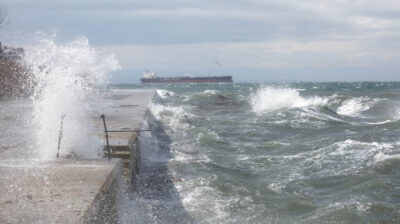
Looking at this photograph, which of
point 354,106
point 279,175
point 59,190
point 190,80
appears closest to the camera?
point 59,190

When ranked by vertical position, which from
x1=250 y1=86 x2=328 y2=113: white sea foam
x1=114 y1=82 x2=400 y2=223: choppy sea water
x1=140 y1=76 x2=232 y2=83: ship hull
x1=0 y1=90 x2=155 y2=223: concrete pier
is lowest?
x1=140 y1=76 x2=232 y2=83: ship hull

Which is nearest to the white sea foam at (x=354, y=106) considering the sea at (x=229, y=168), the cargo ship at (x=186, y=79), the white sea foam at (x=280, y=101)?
the white sea foam at (x=280, y=101)

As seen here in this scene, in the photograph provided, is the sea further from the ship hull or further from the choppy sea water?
the ship hull

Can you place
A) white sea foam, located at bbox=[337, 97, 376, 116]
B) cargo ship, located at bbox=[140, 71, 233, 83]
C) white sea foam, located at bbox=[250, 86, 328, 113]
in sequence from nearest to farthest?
white sea foam, located at bbox=[337, 97, 376, 116] → white sea foam, located at bbox=[250, 86, 328, 113] → cargo ship, located at bbox=[140, 71, 233, 83]

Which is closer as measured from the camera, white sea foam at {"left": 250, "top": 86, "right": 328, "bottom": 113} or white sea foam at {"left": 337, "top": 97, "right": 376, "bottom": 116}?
white sea foam at {"left": 337, "top": 97, "right": 376, "bottom": 116}

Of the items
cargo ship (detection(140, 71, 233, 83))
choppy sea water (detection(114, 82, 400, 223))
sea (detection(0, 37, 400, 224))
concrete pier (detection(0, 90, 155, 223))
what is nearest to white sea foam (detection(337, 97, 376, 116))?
choppy sea water (detection(114, 82, 400, 223))

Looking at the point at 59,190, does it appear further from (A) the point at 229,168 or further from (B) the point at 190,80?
(B) the point at 190,80

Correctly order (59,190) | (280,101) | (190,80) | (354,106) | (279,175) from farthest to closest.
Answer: (190,80)
(280,101)
(354,106)
(279,175)
(59,190)

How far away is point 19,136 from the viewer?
7945 mm

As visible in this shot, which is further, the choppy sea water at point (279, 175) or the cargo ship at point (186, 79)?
the cargo ship at point (186, 79)

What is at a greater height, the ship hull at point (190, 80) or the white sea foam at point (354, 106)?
the white sea foam at point (354, 106)

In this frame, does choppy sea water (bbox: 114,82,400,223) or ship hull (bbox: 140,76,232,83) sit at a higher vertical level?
choppy sea water (bbox: 114,82,400,223)

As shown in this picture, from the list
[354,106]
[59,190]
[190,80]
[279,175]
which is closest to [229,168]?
[279,175]

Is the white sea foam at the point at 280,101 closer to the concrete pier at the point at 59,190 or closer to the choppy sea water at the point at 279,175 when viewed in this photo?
the choppy sea water at the point at 279,175
